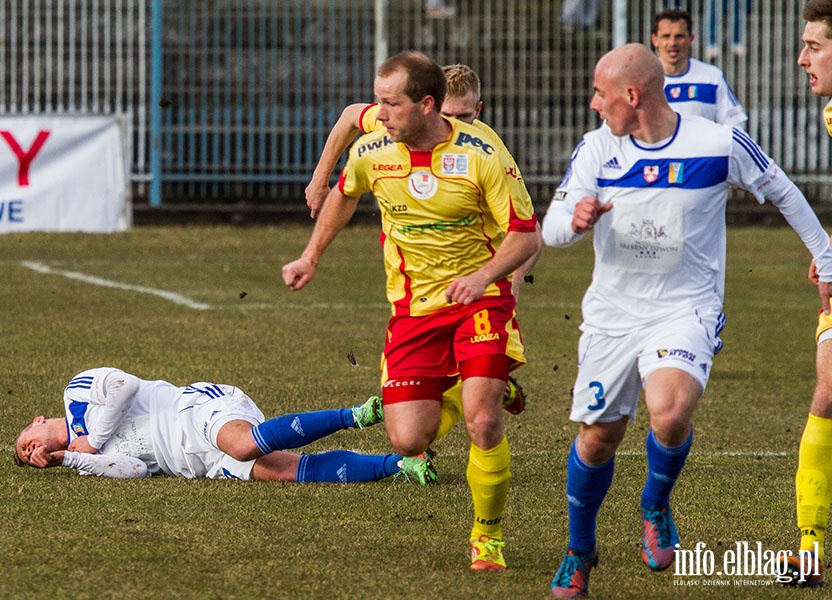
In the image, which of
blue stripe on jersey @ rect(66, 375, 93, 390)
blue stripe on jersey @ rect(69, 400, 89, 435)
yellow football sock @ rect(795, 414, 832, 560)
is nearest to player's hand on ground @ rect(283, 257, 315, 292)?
blue stripe on jersey @ rect(66, 375, 93, 390)

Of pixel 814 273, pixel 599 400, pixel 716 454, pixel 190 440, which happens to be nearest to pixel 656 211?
pixel 599 400

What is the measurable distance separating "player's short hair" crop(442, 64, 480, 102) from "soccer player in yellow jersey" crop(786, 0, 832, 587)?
61.2 inches

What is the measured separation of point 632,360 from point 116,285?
10.1 m

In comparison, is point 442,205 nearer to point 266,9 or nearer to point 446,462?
point 446,462

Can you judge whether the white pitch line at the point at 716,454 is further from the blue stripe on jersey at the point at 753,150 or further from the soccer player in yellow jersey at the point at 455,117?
the blue stripe on jersey at the point at 753,150

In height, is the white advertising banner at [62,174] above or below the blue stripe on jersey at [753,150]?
below

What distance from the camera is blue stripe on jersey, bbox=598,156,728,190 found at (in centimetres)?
525

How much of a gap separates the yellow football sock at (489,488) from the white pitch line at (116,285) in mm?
7942

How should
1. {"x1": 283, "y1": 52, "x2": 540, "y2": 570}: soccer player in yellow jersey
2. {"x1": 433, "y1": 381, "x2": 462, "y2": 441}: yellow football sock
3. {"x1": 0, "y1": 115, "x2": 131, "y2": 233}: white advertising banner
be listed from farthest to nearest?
1. {"x1": 0, "y1": 115, "x2": 131, "y2": 233}: white advertising banner
2. {"x1": 433, "y1": 381, "x2": 462, "y2": 441}: yellow football sock
3. {"x1": 283, "y1": 52, "x2": 540, "y2": 570}: soccer player in yellow jersey

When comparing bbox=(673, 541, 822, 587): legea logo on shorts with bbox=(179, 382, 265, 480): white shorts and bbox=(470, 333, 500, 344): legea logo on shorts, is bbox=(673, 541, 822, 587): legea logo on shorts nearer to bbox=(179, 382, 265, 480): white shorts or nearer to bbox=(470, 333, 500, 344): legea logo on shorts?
bbox=(470, 333, 500, 344): legea logo on shorts

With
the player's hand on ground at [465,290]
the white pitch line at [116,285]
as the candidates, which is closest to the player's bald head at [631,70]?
the player's hand on ground at [465,290]

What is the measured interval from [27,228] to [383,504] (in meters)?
13.2

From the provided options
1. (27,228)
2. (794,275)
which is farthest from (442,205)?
(27,228)

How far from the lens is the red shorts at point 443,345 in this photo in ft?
19.1
